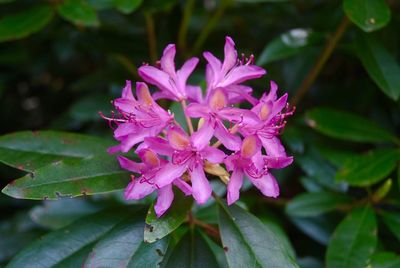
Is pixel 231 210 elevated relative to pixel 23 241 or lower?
elevated

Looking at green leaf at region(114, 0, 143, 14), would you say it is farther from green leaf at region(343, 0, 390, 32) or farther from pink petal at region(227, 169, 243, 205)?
pink petal at region(227, 169, 243, 205)

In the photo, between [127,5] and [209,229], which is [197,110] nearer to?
[209,229]

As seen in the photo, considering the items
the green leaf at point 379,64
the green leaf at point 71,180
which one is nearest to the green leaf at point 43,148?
the green leaf at point 71,180

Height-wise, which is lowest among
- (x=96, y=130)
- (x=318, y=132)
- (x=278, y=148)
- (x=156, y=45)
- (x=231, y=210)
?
(x=96, y=130)

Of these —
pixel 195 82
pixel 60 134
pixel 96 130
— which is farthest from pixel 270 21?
pixel 60 134

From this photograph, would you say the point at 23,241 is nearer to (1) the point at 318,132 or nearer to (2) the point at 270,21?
(1) the point at 318,132

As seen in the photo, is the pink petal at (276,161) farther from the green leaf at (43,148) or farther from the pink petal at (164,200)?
the green leaf at (43,148)

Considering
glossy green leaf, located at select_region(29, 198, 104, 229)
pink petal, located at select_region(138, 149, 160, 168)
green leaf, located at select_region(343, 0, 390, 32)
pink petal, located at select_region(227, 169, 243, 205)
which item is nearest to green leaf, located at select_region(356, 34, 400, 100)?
green leaf, located at select_region(343, 0, 390, 32)
